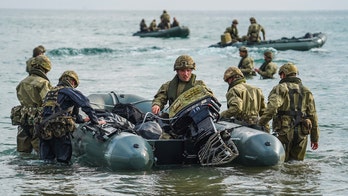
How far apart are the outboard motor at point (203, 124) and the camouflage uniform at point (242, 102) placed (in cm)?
51

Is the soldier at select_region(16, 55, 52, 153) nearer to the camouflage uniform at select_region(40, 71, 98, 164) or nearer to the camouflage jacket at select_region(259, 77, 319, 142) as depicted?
the camouflage uniform at select_region(40, 71, 98, 164)

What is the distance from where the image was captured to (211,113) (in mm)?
10500

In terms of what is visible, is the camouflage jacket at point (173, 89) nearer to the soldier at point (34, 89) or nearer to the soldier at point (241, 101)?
the soldier at point (241, 101)

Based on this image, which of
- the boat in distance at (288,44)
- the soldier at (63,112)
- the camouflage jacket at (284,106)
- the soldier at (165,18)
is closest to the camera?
the soldier at (63,112)

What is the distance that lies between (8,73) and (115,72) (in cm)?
373

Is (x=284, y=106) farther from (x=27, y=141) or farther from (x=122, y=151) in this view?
(x=27, y=141)

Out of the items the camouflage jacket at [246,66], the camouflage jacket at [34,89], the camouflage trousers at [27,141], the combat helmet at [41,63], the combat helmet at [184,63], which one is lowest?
the camouflage trousers at [27,141]

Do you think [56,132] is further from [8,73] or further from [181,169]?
[8,73]

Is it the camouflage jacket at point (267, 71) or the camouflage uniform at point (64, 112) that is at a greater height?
the camouflage uniform at point (64, 112)

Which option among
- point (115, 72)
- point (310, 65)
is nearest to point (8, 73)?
point (115, 72)

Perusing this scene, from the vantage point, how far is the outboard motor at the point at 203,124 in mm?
10305

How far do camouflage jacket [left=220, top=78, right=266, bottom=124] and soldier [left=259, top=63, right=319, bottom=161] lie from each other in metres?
A: 0.25

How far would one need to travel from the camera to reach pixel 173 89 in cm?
1120

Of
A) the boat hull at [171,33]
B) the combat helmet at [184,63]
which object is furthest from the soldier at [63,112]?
the boat hull at [171,33]
